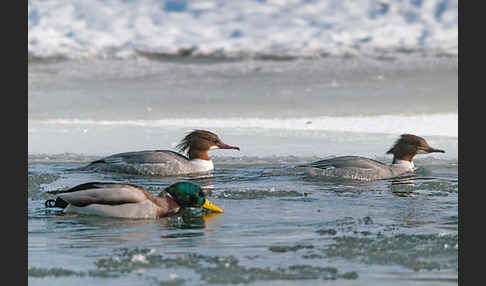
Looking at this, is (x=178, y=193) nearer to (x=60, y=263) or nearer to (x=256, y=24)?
(x=60, y=263)

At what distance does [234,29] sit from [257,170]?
590 cm

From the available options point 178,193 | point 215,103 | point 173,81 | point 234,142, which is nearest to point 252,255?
point 178,193

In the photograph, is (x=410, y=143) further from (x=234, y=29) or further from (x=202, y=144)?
(x=234, y=29)

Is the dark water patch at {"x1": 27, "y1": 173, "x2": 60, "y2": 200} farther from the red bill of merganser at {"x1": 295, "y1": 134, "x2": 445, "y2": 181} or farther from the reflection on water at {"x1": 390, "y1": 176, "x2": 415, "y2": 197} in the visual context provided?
the reflection on water at {"x1": 390, "y1": 176, "x2": 415, "y2": 197}

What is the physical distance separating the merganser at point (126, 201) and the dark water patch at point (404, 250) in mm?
1721

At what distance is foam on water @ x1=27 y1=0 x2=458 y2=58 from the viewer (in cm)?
1466

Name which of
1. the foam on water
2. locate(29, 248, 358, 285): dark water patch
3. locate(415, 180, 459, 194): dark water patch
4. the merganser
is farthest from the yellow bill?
the foam on water

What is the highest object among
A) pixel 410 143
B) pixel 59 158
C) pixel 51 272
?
pixel 410 143

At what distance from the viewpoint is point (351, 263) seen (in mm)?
4703

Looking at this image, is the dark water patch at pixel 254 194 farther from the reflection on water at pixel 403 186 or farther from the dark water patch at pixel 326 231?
the dark water patch at pixel 326 231

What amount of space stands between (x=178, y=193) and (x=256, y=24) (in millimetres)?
8496

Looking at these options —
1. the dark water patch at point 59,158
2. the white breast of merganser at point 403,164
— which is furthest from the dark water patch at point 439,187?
the dark water patch at point 59,158

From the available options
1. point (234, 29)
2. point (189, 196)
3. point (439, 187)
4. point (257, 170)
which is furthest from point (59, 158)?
point (234, 29)

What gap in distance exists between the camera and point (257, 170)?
9461 millimetres
